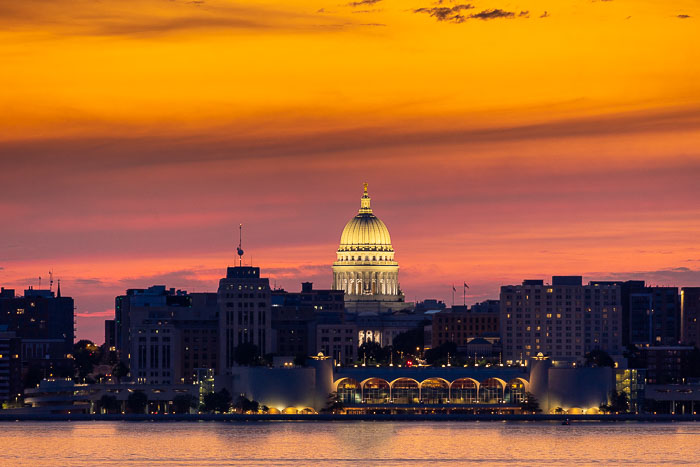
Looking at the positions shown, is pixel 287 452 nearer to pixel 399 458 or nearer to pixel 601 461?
pixel 399 458

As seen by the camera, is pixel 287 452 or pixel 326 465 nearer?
pixel 326 465

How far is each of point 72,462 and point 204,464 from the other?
11175 millimetres

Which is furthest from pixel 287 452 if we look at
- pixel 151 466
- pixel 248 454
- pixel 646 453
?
pixel 646 453

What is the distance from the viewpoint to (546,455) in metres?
196

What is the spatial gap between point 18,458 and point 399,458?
1206 inches

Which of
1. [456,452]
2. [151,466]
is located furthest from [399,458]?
[151,466]

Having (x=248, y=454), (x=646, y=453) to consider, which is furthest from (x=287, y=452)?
(x=646, y=453)

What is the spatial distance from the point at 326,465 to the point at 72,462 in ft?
67.5

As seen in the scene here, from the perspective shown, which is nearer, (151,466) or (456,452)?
(151,466)

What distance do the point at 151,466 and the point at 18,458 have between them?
15.1 metres

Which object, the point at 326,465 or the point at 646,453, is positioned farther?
the point at 646,453

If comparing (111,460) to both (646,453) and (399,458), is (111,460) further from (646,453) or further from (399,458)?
(646,453)

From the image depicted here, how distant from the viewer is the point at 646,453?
19975 centimetres

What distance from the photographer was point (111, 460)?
631 feet
